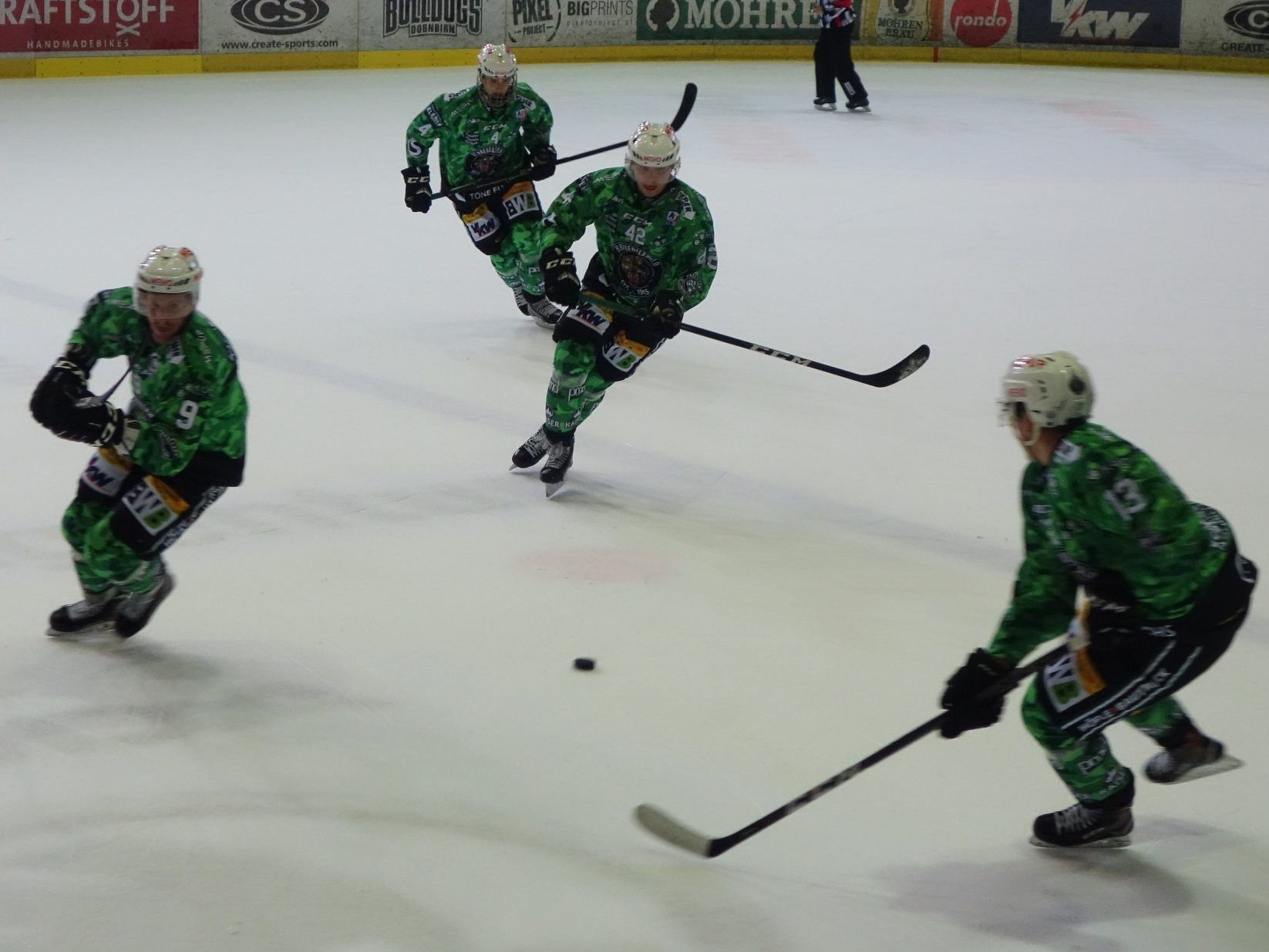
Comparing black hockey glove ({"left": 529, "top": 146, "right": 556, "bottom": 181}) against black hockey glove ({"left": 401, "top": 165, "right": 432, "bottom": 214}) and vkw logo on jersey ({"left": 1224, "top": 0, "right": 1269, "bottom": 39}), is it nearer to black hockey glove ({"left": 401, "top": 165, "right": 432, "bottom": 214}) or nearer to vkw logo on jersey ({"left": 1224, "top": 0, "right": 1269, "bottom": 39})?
black hockey glove ({"left": 401, "top": 165, "right": 432, "bottom": 214})

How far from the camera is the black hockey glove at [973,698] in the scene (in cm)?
310

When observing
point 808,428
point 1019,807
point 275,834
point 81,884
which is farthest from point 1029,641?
point 808,428

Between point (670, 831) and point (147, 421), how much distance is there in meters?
1.74

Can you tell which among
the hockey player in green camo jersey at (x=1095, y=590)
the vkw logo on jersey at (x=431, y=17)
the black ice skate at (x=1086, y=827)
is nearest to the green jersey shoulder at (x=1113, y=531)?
the hockey player in green camo jersey at (x=1095, y=590)

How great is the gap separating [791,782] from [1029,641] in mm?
709

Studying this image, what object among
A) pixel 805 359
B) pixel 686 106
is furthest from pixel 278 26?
pixel 805 359

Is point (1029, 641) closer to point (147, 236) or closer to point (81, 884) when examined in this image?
point (81, 884)

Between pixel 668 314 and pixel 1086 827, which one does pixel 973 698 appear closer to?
pixel 1086 827

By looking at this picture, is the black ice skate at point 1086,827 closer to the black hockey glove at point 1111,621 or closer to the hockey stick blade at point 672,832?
the black hockey glove at point 1111,621

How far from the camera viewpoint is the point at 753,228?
9406 millimetres

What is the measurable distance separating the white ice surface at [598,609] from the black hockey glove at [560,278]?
0.67 metres

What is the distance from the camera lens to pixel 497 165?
7355mm

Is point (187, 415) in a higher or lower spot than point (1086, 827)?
higher

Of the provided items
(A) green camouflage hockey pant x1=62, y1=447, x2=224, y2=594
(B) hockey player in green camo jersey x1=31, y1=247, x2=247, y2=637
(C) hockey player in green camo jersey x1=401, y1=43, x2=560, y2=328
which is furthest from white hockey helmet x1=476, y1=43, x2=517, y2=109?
(A) green camouflage hockey pant x1=62, y1=447, x2=224, y2=594
